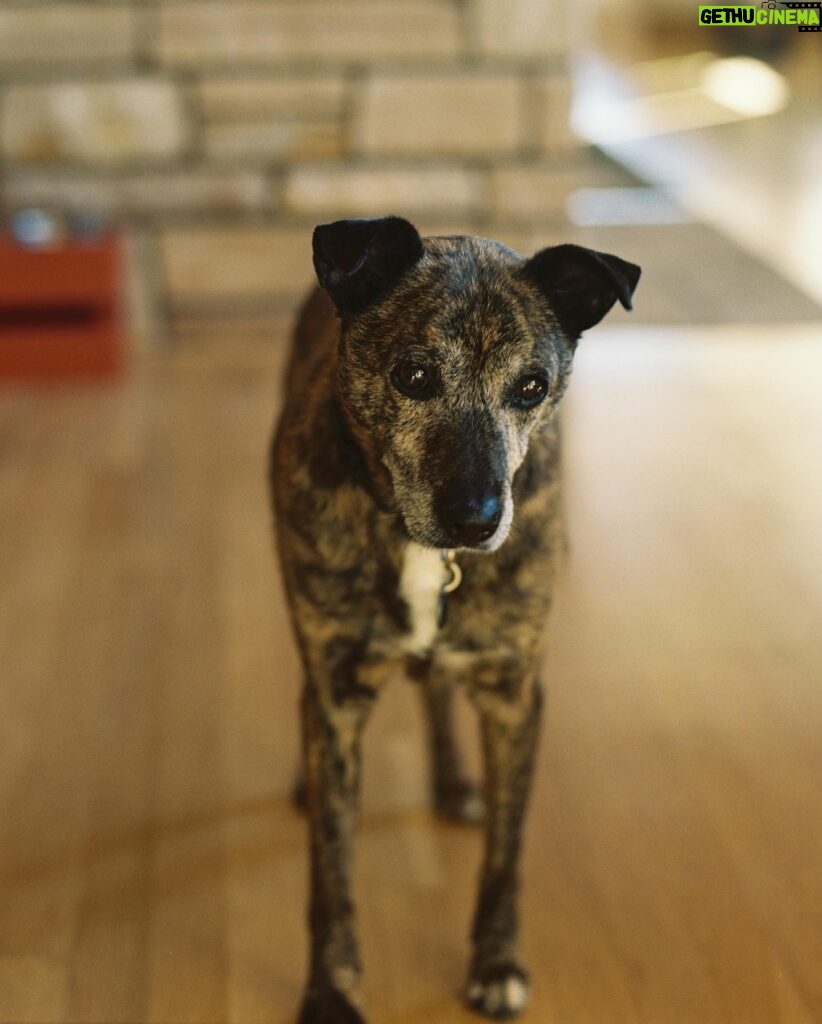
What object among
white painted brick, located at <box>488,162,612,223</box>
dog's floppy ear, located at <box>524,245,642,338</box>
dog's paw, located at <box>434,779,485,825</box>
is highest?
dog's floppy ear, located at <box>524,245,642,338</box>

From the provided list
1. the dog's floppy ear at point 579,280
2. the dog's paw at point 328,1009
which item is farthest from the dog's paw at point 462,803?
the dog's floppy ear at point 579,280

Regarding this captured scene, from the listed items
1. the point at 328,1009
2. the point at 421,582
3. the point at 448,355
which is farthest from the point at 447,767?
the point at 448,355

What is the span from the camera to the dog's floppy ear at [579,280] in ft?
4.87

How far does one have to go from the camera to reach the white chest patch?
62.1 inches

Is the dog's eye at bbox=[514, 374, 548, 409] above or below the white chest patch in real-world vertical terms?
above

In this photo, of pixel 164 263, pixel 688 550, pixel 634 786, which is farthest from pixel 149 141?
pixel 634 786

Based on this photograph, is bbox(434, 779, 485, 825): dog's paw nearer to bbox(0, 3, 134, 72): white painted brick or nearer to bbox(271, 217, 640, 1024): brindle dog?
bbox(271, 217, 640, 1024): brindle dog

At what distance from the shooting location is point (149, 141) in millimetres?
4383

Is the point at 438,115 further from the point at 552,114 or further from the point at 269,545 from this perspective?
the point at 269,545

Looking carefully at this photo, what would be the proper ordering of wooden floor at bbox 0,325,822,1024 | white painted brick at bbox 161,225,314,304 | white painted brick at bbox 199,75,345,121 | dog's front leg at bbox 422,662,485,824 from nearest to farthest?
wooden floor at bbox 0,325,822,1024 < dog's front leg at bbox 422,662,485,824 < white painted brick at bbox 199,75,345,121 < white painted brick at bbox 161,225,314,304

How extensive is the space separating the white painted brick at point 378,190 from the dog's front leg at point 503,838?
3030mm

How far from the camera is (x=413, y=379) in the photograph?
144cm

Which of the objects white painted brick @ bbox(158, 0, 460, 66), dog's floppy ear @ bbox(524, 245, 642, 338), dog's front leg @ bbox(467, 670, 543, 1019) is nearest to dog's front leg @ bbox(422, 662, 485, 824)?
dog's front leg @ bbox(467, 670, 543, 1019)

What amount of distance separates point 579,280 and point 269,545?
169 centimetres
